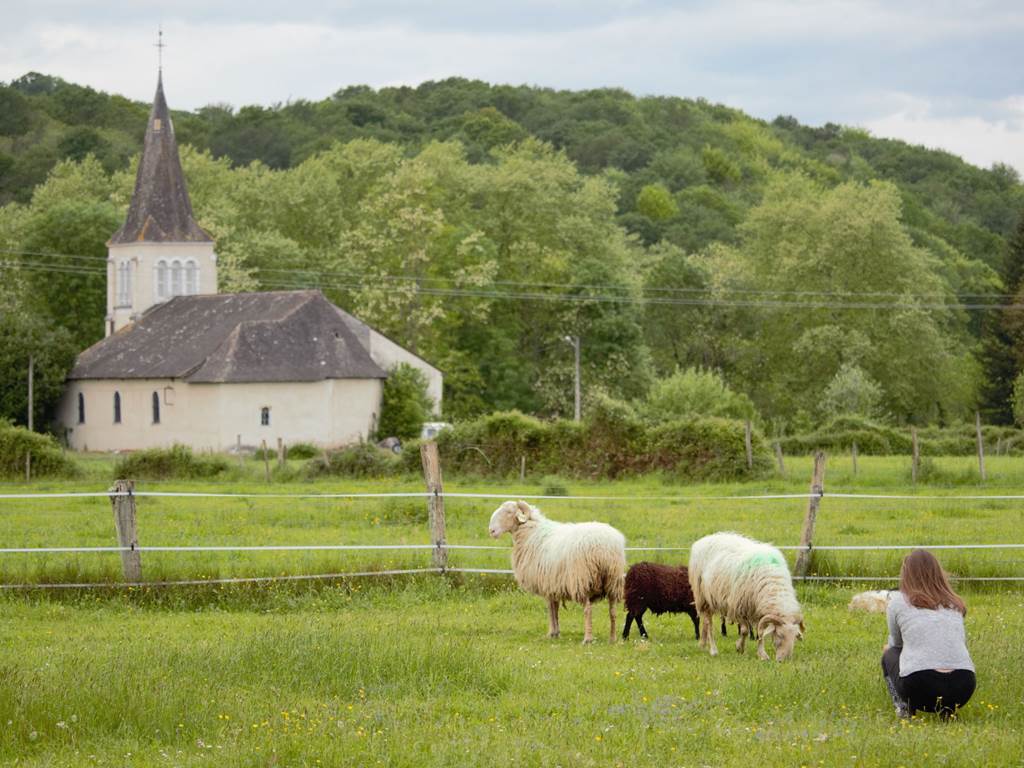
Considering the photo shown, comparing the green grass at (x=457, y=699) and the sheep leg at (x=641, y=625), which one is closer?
the green grass at (x=457, y=699)

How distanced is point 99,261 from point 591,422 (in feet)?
146

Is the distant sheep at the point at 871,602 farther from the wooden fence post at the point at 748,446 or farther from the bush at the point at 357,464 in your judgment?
the bush at the point at 357,464

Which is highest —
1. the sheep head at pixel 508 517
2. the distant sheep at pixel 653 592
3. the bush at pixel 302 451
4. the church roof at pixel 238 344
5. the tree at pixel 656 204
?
the tree at pixel 656 204

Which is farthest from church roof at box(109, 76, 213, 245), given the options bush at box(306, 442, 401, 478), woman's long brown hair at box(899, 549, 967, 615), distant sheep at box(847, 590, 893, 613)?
woman's long brown hair at box(899, 549, 967, 615)

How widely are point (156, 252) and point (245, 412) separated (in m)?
12.4

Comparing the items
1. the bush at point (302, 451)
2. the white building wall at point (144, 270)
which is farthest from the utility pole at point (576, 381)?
the white building wall at point (144, 270)

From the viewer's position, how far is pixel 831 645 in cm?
1372

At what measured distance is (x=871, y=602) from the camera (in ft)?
52.5

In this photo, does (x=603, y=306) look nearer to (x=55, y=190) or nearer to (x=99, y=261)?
(x=99, y=261)

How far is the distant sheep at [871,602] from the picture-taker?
15945 millimetres

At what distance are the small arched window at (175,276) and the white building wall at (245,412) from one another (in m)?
6.95

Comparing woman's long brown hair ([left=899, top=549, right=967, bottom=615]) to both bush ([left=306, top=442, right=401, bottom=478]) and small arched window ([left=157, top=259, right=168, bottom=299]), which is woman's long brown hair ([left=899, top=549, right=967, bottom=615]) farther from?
small arched window ([left=157, top=259, right=168, bottom=299])

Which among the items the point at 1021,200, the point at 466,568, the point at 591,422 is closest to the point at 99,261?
the point at 591,422

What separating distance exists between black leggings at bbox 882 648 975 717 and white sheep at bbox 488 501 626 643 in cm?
448
